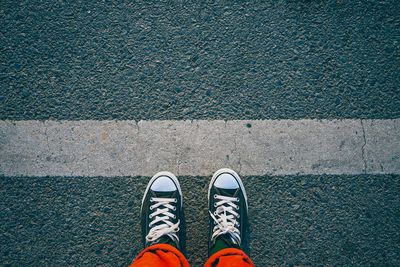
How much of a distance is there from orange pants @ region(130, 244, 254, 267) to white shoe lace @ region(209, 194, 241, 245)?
5.3 inches

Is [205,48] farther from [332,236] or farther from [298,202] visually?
[332,236]

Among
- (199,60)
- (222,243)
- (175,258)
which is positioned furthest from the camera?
(199,60)

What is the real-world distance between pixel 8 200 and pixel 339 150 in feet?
7.87

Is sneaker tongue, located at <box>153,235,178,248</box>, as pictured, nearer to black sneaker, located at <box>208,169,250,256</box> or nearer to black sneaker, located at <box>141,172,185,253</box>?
black sneaker, located at <box>141,172,185,253</box>

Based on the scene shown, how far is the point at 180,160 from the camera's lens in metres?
2.26

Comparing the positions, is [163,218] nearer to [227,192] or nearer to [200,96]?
[227,192]

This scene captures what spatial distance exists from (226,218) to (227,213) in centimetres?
6

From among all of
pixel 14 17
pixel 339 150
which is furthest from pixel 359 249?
pixel 14 17

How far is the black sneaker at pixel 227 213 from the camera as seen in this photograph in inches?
86.8

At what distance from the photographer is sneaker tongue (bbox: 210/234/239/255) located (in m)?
2.19

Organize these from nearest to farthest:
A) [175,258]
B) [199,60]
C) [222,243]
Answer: [175,258], [222,243], [199,60]

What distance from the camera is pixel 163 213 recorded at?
2270 millimetres

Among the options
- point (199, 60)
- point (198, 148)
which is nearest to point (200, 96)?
point (199, 60)

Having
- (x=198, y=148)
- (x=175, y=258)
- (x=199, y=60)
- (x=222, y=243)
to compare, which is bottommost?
(x=175, y=258)
